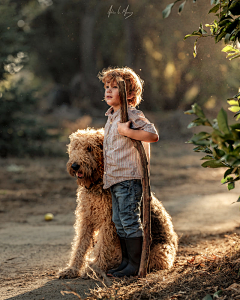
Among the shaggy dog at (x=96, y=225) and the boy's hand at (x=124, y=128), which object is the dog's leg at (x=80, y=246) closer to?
the shaggy dog at (x=96, y=225)

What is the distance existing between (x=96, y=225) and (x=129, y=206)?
0.56 m

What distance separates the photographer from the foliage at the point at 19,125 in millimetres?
13500

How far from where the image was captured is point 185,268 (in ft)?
12.3

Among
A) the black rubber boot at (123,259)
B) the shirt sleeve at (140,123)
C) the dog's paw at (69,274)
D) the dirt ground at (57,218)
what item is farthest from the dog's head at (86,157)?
the dirt ground at (57,218)

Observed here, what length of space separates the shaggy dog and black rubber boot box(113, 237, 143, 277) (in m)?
0.28

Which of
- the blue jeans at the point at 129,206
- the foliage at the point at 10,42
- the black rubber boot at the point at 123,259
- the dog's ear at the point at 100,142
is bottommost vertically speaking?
the black rubber boot at the point at 123,259

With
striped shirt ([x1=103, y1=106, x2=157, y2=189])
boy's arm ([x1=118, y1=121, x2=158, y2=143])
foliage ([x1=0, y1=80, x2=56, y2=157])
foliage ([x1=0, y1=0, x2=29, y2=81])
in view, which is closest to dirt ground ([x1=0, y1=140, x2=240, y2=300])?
foliage ([x1=0, y1=80, x2=56, y2=157])

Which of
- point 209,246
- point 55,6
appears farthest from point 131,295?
point 55,6

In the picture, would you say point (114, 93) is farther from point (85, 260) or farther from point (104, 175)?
point (85, 260)

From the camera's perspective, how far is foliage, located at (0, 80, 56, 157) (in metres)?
13.5

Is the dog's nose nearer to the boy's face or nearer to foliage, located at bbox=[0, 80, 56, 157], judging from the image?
the boy's face

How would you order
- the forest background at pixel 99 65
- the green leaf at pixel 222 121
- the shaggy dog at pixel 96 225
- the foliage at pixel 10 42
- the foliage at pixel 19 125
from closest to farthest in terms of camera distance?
1. the green leaf at pixel 222 121
2. the shaggy dog at pixel 96 225
3. the foliage at pixel 10 42
4. the foliage at pixel 19 125
5. the forest background at pixel 99 65

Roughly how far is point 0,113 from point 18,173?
2.69m

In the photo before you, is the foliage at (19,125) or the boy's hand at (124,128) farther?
the foliage at (19,125)
